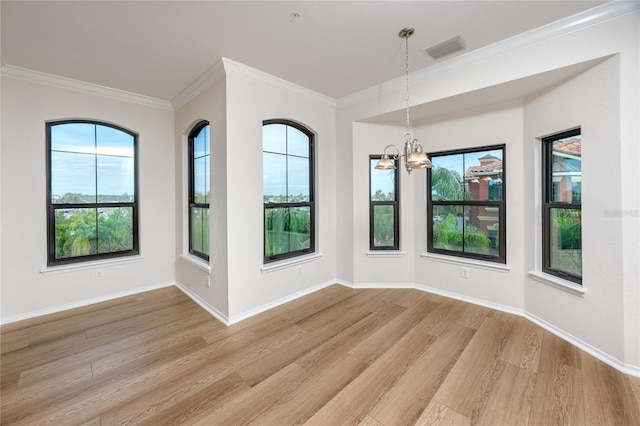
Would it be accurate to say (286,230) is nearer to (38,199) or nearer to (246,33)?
(246,33)

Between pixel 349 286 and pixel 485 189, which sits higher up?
pixel 485 189

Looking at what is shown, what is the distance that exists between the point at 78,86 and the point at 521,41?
508 centimetres

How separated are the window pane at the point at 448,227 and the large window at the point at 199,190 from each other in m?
3.26

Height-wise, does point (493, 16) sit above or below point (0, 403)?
above

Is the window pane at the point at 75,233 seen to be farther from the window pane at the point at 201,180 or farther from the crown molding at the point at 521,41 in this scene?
the crown molding at the point at 521,41

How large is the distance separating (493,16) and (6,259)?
5.57 metres

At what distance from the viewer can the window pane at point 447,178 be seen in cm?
372

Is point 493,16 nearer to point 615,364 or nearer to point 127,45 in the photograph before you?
point 615,364

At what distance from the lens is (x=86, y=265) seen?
358cm

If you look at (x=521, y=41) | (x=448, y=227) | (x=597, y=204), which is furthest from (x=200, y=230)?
(x=597, y=204)

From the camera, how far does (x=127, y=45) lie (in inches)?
104

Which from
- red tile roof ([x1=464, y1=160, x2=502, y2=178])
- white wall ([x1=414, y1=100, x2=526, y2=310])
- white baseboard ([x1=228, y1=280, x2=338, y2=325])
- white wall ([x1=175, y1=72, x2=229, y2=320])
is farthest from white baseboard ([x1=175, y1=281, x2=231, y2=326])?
red tile roof ([x1=464, y1=160, x2=502, y2=178])

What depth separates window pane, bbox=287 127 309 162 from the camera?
389 cm

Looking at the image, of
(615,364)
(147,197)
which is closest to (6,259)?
(147,197)
